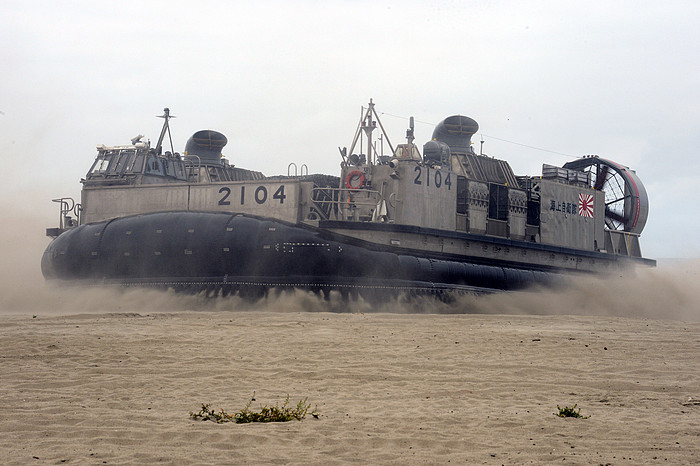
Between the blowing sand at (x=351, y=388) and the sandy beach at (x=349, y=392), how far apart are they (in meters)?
0.02

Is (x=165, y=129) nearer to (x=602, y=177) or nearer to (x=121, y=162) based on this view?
(x=121, y=162)

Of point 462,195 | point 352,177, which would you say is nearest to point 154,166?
point 352,177

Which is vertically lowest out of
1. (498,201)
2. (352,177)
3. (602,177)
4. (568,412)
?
(568,412)

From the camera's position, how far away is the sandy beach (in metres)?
4.30

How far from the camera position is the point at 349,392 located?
596 cm

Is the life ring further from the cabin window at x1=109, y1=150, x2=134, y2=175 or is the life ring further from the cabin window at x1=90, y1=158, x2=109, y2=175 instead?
the cabin window at x1=90, y1=158, x2=109, y2=175

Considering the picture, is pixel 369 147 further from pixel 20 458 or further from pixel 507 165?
pixel 20 458

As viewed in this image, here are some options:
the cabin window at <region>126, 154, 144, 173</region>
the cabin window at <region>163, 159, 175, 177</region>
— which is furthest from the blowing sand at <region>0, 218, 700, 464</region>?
the cabin window at <region>163, 159, 175, 177</region>

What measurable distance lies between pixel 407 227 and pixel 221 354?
25.4 ft

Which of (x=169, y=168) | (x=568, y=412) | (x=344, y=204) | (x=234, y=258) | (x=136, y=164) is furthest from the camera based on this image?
(x=169, y=168)

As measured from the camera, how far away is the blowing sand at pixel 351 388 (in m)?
4.32

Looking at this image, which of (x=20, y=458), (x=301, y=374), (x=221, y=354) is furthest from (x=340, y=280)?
(x=20, y=458)

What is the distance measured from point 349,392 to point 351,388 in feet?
0.50

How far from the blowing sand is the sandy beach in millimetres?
17
